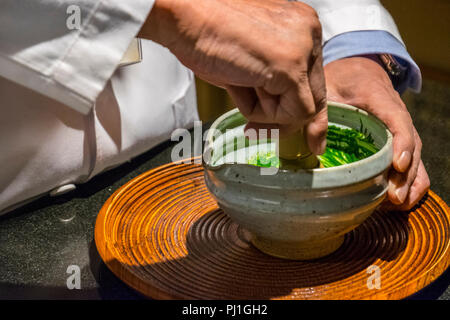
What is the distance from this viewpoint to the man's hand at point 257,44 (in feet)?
1.98

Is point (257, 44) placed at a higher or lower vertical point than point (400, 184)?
higher

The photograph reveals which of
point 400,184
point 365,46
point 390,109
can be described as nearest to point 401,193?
point 400,184

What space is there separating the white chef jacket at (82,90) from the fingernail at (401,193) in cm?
41

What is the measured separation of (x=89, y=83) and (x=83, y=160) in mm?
295

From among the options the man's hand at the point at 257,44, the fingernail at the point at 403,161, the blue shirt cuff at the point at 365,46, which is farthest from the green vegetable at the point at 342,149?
the blue shirt cuff at the point at 365,46

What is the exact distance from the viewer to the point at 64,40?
2.19 feet

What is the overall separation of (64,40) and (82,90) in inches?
2.5

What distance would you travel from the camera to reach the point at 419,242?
776mm

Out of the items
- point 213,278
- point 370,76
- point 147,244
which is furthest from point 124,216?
point 370,76

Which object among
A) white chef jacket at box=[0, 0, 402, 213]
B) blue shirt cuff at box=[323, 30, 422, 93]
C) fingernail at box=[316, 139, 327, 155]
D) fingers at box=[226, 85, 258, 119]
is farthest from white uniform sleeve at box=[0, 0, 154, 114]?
blue shirt cuff at box=[323, 30, 422, 93]

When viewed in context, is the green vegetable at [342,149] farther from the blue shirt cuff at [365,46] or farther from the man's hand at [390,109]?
the blue shirt cuff at [365,46]

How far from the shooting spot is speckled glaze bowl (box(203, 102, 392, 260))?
2.09ft

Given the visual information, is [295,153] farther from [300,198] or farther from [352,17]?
[352,17]

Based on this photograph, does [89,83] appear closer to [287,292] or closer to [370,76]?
[287,292]
